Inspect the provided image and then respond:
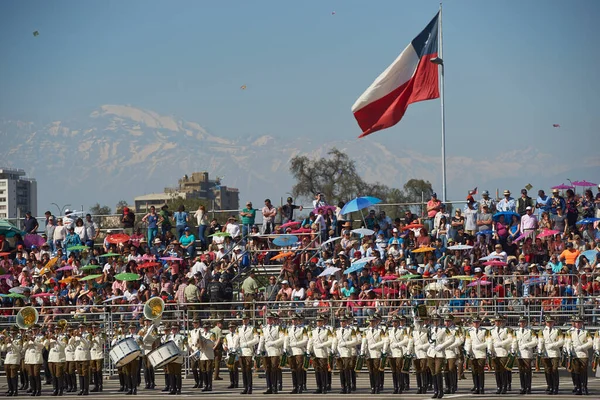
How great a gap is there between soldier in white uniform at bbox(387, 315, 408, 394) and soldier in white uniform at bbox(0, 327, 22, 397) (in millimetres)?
8020

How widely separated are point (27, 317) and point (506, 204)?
11.8 metres

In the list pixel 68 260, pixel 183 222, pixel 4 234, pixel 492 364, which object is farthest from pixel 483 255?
pixel 4 234

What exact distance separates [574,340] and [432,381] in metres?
2.69

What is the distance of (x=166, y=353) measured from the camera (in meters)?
22.1

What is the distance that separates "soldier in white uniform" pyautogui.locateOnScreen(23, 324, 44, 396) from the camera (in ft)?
78.3

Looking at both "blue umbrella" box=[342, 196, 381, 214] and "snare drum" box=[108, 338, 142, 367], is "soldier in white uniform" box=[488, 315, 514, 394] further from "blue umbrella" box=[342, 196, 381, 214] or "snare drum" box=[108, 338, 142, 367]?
"blue umbrella" box=[342, 196, 381, 214]

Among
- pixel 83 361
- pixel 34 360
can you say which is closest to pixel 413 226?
pixel 83 361

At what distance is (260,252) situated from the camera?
29.3 metres

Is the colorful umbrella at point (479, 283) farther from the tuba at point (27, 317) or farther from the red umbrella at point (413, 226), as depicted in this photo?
the tuba at point (27, 317)

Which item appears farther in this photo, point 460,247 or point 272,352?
point 460,247

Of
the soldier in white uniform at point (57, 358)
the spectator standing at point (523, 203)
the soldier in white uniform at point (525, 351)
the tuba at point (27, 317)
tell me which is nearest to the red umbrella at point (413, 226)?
the spectator standing at point (523, 203)

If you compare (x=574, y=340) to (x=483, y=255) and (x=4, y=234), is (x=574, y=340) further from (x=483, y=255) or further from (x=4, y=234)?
(x=4, y=234)

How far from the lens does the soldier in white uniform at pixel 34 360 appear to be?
78.3 ft

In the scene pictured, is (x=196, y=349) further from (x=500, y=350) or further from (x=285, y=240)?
(x=500, y=350)
